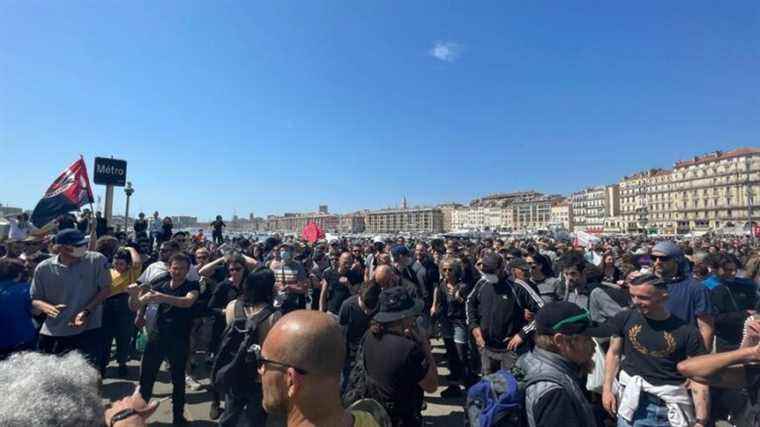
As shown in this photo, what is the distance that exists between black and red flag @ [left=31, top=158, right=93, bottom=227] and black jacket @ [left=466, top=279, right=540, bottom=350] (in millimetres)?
11122

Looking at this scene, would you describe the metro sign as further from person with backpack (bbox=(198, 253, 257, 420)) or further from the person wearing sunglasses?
the person wearing sunglasses

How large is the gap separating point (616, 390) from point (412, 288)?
2.52 meters

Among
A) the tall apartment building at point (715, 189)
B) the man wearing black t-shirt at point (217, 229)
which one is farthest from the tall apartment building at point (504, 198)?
the man wearing black t-shirt at point (217, 229)

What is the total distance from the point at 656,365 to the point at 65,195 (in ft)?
42.5

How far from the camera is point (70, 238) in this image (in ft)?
12.0

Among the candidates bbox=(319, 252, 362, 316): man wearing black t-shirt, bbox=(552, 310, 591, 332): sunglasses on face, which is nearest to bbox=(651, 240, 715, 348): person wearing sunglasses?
bbox=(552, 310, 591, 332): sunglasses on face

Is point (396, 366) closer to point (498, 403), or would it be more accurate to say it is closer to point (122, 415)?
point (498, 403)

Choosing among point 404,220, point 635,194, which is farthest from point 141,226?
point 404,220

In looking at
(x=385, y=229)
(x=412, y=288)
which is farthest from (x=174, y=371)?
(x=385, y=229)

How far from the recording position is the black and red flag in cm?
988

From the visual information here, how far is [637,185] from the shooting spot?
364ft

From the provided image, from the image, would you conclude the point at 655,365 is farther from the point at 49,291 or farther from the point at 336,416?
the point at 49,291

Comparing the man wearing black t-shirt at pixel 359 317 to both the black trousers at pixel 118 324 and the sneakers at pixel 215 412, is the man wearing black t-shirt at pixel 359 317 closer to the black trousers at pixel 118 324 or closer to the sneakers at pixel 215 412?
the sneakers at pixel 215 412

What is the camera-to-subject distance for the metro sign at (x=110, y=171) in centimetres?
988
